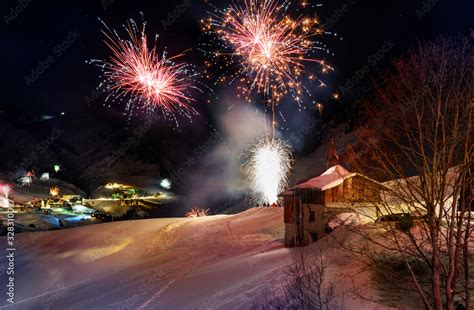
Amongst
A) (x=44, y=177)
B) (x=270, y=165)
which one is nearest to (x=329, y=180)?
(x=270, y=165)

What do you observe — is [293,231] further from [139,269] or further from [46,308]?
[46,308]

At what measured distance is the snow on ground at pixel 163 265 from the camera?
17202 millimetres

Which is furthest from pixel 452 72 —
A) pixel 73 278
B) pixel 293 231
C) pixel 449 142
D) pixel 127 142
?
pixel 127 142

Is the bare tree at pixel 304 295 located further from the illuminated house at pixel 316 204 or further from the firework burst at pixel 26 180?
the firework burst at pixel 26 180

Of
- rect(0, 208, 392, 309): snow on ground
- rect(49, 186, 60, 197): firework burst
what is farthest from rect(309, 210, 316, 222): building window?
rect(49, 186, 60, 197): firework burst

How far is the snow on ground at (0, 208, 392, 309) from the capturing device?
1720 cm

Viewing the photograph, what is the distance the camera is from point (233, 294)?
54.2ft

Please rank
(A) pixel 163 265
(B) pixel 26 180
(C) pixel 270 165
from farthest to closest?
(B) pixel 26 180 < (C) pixel 270 165 < (A) pixel 163 265

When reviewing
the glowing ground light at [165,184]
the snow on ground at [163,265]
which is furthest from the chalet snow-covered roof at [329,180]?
the glowing ground light at [165,184]

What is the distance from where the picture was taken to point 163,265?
26.0 metres

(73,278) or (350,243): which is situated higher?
(350,243)

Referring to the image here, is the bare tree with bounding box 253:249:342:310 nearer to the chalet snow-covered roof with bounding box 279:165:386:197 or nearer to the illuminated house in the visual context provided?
the illuminated house

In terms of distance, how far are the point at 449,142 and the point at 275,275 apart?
990 centimetres

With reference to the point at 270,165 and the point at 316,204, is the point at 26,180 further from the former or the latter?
the point at 316,204
